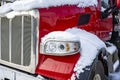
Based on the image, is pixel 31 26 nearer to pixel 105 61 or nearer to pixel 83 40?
pixel 83 40

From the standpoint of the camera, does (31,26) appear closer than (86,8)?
Yes

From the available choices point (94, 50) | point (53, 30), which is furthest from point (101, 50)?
point (53, 30)

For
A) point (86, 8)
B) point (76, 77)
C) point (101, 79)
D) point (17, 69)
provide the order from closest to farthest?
point (76, 77), point (17, 69), point (101, 79), point (86, 8)

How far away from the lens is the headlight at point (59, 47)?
13.5 feet

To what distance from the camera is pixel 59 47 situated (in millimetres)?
4145

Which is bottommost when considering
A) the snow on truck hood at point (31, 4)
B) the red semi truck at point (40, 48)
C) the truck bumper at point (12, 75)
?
the truck bumper at point (12, 75)

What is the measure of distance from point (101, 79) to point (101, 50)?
45cm

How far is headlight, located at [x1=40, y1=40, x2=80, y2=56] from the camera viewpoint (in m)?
4.12

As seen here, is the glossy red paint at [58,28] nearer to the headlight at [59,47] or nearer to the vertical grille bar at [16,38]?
the headlight at [59,47]

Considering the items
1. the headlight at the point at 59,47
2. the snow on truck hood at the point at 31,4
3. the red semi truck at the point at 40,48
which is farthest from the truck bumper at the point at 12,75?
the snow on truck hood at the point at 31,4

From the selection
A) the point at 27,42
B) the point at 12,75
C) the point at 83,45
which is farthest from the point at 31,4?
the point at 12,75

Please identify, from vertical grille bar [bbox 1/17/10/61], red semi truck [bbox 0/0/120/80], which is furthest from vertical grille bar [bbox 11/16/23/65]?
vertical grille bar [bbox 1/17/10/61]

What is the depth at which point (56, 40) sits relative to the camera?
414cm

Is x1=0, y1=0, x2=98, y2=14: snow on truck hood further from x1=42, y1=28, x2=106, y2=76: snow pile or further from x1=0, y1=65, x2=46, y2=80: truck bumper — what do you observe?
x1=0, y1=65, x2=46, y2=80: truck bumper
